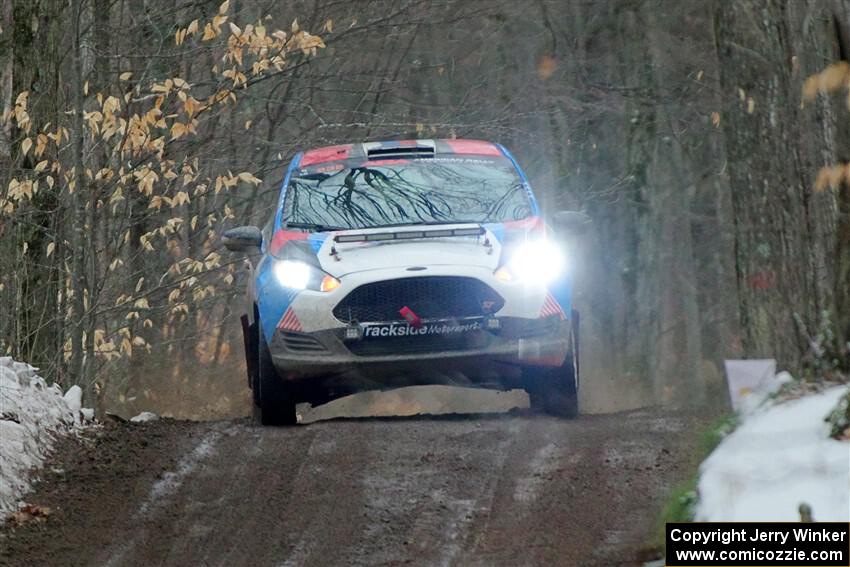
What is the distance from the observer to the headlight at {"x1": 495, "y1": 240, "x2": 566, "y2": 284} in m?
10.9

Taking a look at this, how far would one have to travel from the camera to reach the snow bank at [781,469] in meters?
5.98

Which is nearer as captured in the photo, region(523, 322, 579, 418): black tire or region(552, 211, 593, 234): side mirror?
region(523, 322, 579, 418): black tire

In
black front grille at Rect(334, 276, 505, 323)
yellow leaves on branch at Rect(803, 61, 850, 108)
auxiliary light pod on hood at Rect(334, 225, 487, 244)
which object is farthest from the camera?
auxiliary light pod on hood at Rect(334, 225, 487, 244)

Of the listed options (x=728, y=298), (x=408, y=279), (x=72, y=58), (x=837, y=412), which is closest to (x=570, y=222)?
(x=408, y=279)

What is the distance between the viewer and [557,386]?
11.2 metres

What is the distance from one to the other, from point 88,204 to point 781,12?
7993 millimetres

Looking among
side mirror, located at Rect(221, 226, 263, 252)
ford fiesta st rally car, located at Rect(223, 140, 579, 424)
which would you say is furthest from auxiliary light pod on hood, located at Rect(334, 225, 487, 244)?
side mirror, located at Rect(221, 226, 263, 252)

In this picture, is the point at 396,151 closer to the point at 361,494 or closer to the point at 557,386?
the point at 557,386

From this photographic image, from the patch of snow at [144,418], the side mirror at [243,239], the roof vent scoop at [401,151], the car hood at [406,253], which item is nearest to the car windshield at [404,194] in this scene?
the roof vent scoop at [401,151]

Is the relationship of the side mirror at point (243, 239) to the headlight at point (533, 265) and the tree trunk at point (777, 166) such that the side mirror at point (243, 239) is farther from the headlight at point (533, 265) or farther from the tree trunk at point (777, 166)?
the tree trunk at point (777, 166)

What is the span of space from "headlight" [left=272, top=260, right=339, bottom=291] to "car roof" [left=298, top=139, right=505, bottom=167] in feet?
5.24

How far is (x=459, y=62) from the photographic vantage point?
85.9 ft

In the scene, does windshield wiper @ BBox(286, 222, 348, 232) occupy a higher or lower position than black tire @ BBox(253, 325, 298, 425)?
higher

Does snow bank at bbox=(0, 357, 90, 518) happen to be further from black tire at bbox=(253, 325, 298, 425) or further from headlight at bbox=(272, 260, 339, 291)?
headlight at bbox=(272, 260, 339, 291)
